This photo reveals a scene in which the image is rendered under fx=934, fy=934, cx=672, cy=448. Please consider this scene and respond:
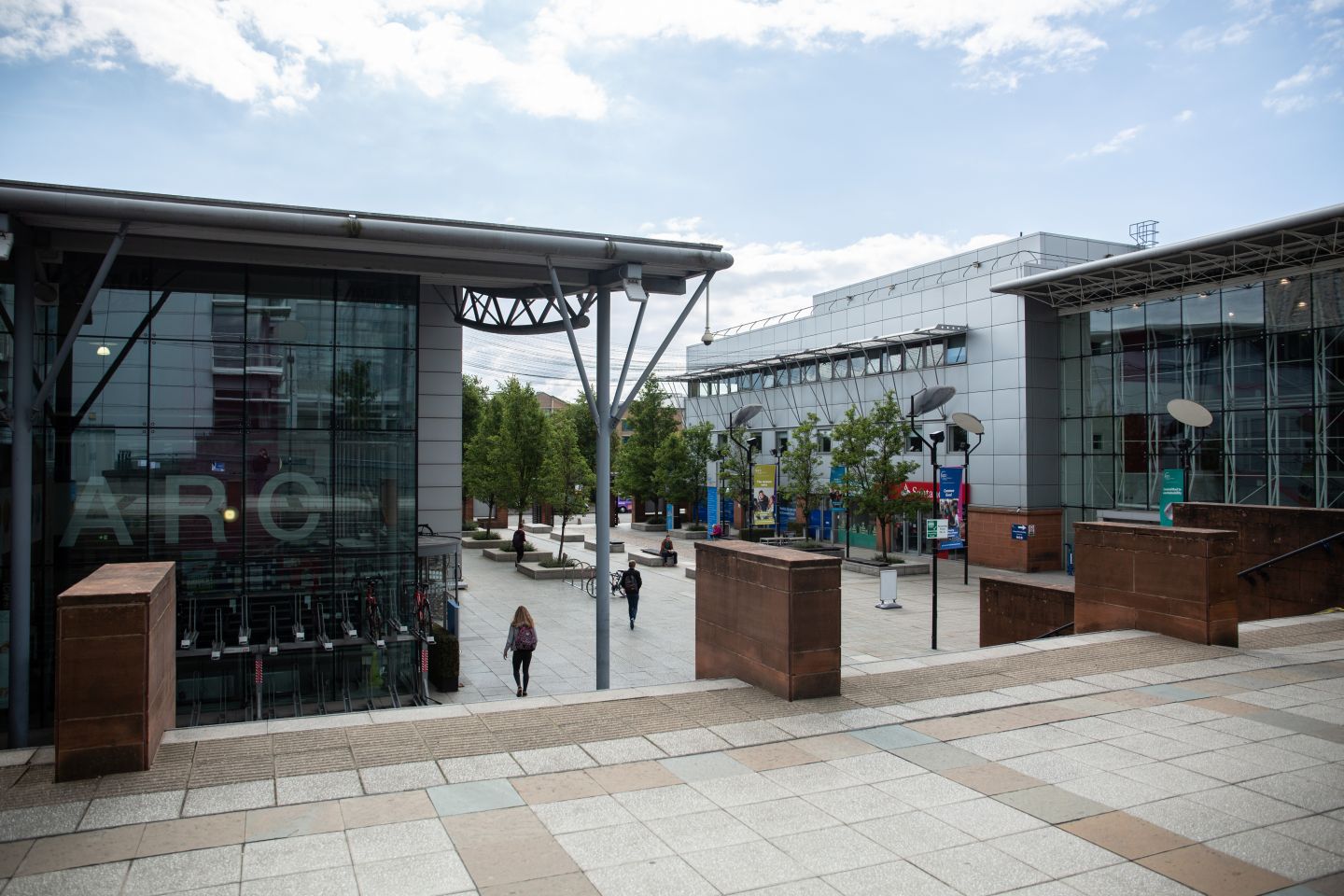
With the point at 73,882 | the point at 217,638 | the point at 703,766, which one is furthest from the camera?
the point at 217,638

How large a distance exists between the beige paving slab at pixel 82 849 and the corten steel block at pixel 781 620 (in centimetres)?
548

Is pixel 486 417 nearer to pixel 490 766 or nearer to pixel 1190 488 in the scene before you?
pixel 1190 488

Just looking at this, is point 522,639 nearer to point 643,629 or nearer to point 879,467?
point 643,629

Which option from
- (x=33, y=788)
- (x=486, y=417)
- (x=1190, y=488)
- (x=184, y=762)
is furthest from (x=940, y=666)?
(x=486, y=417)

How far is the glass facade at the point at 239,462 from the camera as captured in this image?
14.5 m

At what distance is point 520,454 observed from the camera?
40.8 m

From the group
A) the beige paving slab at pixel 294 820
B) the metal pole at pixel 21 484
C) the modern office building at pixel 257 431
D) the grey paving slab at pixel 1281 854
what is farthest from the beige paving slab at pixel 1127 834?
the metal pole at pixel 21 484

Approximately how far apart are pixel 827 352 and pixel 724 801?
39218 millimetres

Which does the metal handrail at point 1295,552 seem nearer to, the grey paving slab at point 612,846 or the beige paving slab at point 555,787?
the beige paving slab at point 555,787

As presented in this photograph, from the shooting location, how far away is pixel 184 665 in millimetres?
14891

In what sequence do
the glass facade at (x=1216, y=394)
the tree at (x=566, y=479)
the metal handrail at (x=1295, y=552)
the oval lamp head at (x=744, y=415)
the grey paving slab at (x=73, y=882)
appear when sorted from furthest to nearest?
the oval lamp head at (x=744, y=415), the tree at (x=566, y=479), the glass facade at (x=1216, y=394), the metal handrail at (x=1295, y=552), the grey paving slab at (x=73, y=882)

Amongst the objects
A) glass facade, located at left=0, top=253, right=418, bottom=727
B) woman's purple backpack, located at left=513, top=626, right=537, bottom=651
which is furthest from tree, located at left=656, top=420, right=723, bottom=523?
woman's purple backpack, located at left=513, top=626, right=537, bottom=651

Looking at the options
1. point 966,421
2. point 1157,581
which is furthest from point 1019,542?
point 1157,581

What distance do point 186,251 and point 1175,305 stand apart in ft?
101
